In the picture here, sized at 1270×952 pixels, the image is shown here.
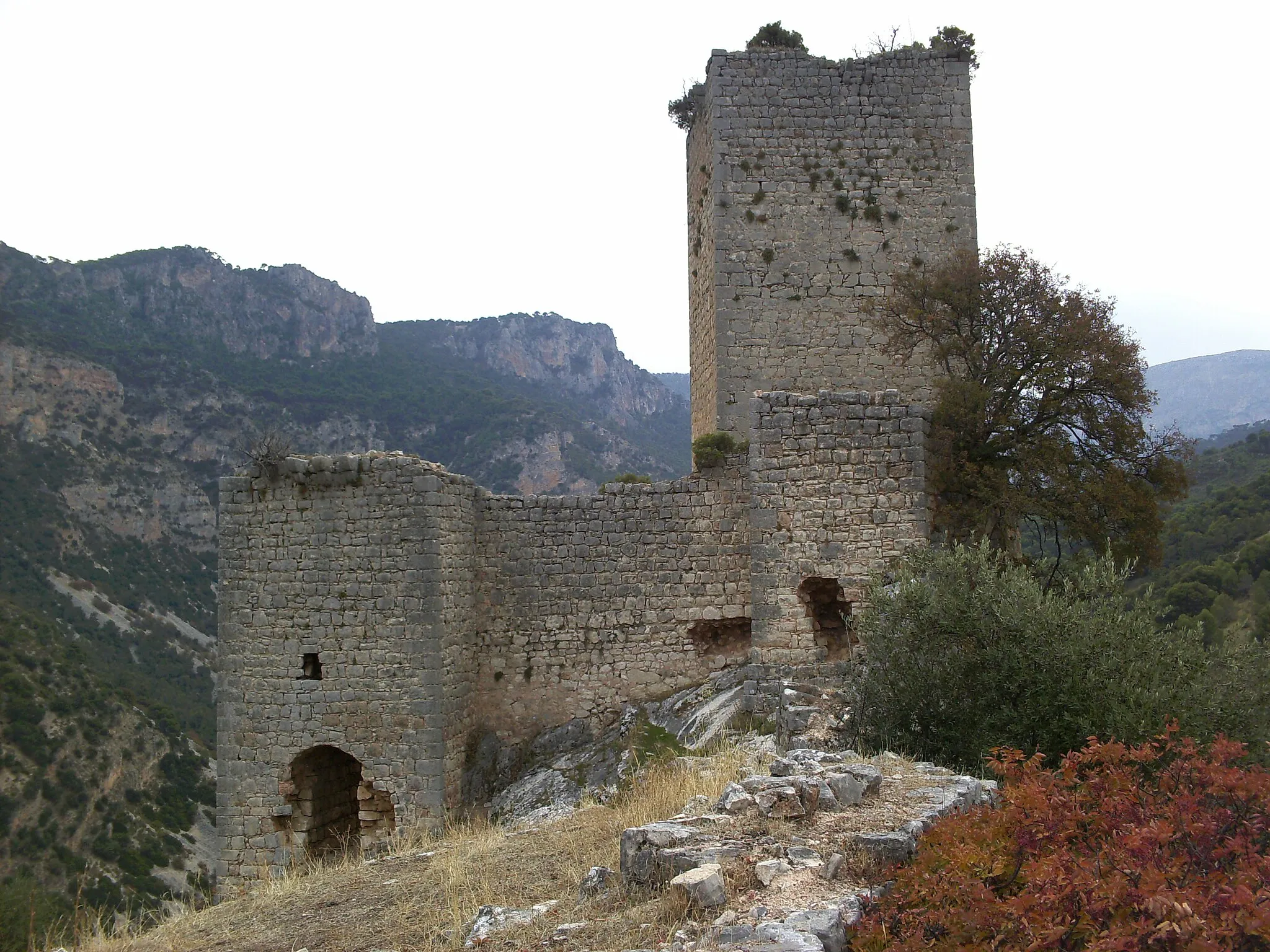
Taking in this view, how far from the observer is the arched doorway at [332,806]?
11203 mm

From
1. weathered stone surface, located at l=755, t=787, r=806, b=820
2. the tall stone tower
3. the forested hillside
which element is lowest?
the forested hillside

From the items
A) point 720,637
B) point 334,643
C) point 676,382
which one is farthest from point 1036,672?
point 676,382

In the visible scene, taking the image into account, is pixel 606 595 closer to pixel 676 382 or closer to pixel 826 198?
pixel 826 198

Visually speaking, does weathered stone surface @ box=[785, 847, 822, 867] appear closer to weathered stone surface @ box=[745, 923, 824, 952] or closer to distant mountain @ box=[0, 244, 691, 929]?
weathered stone surface @ box=[745, 923, 824, 952]

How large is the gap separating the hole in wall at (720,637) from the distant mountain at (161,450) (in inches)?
232

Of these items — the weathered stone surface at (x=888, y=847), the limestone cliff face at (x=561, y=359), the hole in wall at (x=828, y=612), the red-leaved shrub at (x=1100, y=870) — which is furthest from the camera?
the limestone cliff face at (x=561, y=359)

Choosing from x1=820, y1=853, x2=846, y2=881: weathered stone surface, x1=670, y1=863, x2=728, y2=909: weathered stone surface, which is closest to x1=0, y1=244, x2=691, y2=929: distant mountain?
x1=670, y1=863, x2=728, y2=909: weathered stone surface

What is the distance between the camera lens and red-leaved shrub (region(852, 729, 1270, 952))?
3553 millimetres

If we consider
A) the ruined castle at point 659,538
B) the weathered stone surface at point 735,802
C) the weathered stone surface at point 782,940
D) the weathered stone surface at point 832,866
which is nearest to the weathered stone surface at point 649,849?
the weathered stone surface at point 735,802

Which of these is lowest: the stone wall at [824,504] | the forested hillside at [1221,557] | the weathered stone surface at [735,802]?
the forested hillside at [1221,557]

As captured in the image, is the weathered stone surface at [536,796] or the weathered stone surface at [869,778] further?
the weathered stone surface at [536,796]

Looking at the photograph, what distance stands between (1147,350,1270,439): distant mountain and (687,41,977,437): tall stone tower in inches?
3157

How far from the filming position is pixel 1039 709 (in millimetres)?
7219

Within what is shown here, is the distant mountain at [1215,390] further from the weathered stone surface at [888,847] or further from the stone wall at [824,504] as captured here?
the weathered stone surface at [888,847]
